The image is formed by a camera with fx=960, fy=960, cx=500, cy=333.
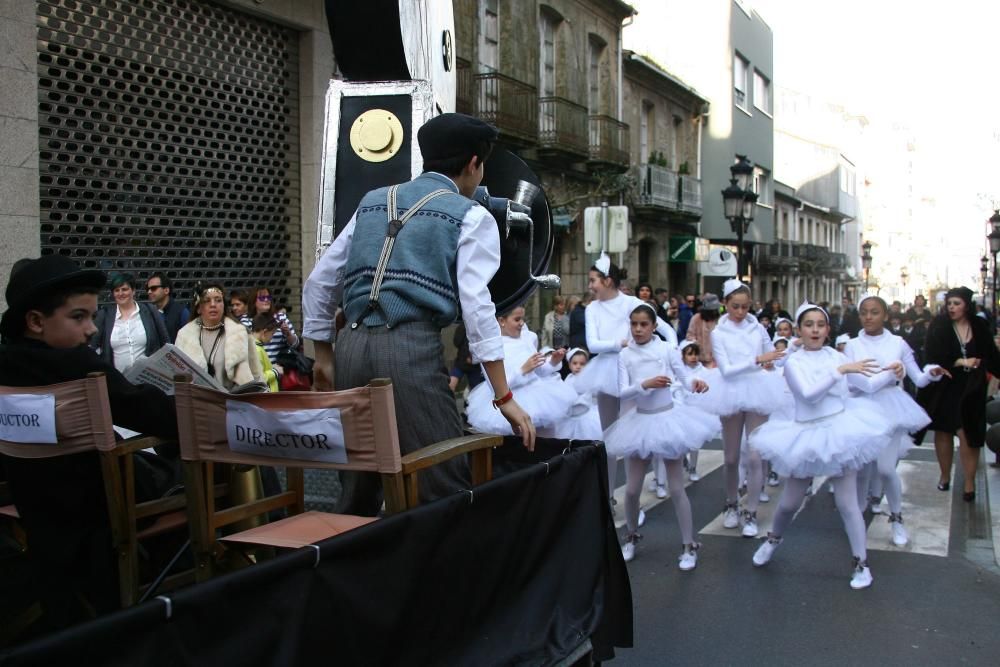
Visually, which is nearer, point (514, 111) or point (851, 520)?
point (851, 520)

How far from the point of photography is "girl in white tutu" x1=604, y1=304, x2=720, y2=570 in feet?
21.2

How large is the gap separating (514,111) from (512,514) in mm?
17640

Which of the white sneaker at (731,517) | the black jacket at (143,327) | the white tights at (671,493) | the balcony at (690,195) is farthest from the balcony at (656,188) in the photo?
the white tights at (671,493)

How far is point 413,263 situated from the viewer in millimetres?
3309

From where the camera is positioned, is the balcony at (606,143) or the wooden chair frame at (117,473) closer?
the wooden chair frame at (117,473)

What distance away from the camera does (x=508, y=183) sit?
179 inches

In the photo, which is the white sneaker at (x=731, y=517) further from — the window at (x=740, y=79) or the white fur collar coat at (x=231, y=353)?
the window at (x=740, y=79)

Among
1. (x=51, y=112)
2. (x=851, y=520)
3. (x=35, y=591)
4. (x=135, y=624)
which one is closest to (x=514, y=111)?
(x=51, y=112)

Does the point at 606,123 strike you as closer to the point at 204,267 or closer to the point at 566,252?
the point at 566,252

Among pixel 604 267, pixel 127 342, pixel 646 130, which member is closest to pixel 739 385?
pixel 604 267

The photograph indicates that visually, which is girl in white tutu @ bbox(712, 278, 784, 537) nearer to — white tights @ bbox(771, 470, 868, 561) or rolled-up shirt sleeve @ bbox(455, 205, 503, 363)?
white tights @ bbox(771, 470, 868, 561)

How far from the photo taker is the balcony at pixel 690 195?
1212 inches

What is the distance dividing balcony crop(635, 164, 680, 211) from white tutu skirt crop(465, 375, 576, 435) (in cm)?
2117

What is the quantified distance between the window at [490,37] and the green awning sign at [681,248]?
12.7 meters
